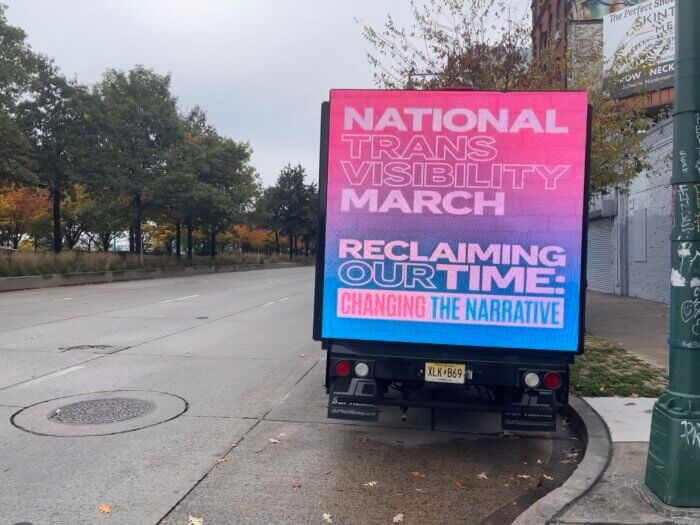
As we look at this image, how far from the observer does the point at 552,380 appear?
5176mm

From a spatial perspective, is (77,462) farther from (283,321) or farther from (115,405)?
(283,321)

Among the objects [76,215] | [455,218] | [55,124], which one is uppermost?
[55,124]

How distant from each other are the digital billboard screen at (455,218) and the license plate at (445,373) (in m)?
0.21

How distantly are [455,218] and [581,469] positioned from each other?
2.21 metres

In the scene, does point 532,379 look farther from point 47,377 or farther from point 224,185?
point 224,185

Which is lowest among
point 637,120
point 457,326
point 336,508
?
point 336,508

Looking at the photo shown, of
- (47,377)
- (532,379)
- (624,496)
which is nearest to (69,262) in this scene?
(47,377)

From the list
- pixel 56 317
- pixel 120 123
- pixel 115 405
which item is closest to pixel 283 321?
pixel 56 317

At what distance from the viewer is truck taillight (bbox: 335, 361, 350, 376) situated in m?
5.42

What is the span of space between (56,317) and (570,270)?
13.1 metres

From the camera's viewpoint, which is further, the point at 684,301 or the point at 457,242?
the point at 457,242

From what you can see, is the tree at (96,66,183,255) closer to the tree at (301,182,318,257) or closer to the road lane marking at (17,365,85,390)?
the road lane marking at (17,365,85,390)

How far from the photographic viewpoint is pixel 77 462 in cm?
512

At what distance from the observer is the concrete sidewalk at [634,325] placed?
396 inches
